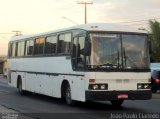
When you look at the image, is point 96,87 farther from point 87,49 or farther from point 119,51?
point 119,51

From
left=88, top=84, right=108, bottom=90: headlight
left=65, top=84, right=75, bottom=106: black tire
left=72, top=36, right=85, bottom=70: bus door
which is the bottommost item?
left=65, top=84, right=75, bottom=106: black tire

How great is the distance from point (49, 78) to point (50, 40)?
1688 millimetres

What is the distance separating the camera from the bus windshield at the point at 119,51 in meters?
18.3

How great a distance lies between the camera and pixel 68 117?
16.0 m

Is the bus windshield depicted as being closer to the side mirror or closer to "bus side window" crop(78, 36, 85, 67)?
the side mirror

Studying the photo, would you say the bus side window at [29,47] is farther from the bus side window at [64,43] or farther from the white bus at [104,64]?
the white bus at [104,64]

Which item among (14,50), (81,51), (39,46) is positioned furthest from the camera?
(14,50)

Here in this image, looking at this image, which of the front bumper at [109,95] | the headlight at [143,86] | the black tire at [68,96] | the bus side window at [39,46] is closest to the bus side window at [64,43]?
the black tire at [68,96]

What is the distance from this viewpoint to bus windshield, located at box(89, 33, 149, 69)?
18344 millimetres

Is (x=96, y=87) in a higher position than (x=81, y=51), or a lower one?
lower

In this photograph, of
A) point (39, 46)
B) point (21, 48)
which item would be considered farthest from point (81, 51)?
point (21, 48)

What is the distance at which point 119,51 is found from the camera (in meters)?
18.6

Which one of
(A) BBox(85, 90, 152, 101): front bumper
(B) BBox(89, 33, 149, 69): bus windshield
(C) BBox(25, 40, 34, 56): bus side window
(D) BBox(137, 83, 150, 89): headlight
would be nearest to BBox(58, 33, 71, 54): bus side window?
Answer: (B) BBox(89, 33, 149, 69): bus windshield

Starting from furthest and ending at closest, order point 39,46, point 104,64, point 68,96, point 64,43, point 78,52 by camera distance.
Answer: point 39,46 → point 64,43 → point 68,96 → point 78,52 → point 104,64
